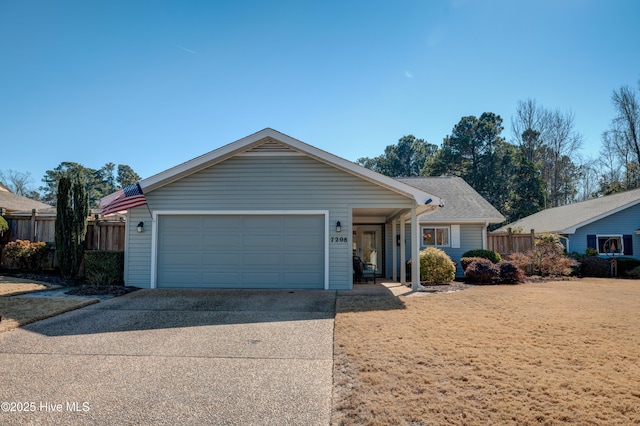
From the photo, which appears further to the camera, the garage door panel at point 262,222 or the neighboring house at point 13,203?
the neighboring house at point 13,203

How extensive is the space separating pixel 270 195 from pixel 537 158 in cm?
3457

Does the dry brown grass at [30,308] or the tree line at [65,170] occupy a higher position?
the tree line at [65,170]

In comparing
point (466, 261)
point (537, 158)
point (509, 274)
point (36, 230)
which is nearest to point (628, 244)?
point (466, 261)

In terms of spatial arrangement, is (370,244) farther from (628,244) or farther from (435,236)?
(628,244)

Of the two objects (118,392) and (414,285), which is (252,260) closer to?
(414,285)

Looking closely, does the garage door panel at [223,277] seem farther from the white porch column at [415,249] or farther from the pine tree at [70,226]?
the white porch column at [415,249]

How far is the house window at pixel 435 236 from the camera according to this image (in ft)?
54.5

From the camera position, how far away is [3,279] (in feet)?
34.6

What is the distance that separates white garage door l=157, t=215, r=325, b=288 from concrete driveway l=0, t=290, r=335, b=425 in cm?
286

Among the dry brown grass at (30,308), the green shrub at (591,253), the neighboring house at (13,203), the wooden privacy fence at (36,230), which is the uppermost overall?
the neighboring house at (13,203)

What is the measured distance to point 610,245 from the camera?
1836 centimetres

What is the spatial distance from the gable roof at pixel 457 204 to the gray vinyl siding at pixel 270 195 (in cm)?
496

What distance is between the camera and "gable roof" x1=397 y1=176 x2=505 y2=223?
16188 mm

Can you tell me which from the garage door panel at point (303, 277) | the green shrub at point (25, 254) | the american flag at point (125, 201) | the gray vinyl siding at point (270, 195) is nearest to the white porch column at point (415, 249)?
the gray vinyl siding at point (270, 195)
